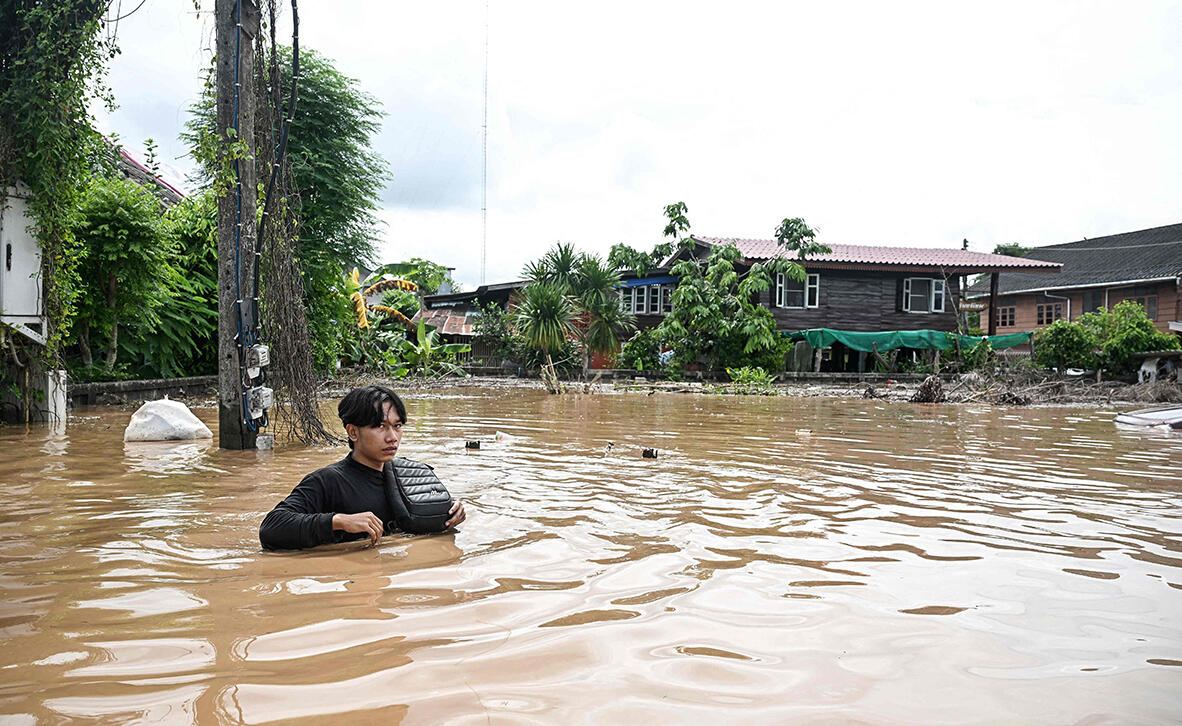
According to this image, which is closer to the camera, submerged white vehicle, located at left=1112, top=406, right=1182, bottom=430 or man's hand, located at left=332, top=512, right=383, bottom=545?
man's hand, located at left=332, top=512, right=383, bottom=545

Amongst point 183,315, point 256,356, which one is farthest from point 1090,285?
point 256,356

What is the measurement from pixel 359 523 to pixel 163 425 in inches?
255

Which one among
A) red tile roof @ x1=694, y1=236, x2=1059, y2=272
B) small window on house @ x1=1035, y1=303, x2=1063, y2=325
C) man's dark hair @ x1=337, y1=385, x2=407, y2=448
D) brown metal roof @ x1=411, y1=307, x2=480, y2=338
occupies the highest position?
red tile roof @ x1=694, y1=236, x2=1059, y2=272

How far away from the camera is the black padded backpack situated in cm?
469

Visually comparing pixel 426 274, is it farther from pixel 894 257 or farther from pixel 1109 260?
pixel 1109 260

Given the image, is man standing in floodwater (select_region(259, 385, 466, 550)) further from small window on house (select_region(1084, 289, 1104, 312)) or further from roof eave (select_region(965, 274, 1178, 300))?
small window on house (select_region(1084, 289, 1104, 312))

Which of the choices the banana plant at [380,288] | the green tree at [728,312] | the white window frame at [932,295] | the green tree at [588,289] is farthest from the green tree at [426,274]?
the white window frame at [932,295]

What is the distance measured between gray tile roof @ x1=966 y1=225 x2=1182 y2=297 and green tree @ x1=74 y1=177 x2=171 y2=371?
121ft

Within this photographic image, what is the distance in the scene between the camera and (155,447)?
898 centimetres

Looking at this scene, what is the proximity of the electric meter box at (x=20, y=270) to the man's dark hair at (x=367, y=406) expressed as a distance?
787 centimetres

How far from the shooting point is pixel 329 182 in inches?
798

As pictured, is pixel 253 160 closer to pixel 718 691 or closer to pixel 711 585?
pixel 711 585

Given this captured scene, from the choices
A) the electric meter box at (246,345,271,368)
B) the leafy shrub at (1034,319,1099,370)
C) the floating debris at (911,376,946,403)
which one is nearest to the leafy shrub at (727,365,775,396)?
the floating debris at (911,376,946,403)

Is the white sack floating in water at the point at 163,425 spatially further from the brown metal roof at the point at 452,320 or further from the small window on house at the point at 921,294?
the small window on house at the point at 921,294
